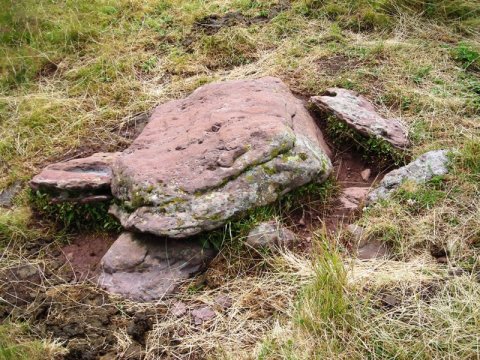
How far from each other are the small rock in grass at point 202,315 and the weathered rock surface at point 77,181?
1.07 meters

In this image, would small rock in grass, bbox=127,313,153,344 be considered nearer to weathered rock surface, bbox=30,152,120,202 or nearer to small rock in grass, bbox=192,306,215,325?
small rock in grass, bbox=192,306,215,325

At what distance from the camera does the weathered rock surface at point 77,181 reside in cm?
356

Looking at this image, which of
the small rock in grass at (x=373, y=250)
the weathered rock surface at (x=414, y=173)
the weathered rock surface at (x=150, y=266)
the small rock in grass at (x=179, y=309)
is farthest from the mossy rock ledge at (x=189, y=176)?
the small rock in grass at (x=373, y=250)

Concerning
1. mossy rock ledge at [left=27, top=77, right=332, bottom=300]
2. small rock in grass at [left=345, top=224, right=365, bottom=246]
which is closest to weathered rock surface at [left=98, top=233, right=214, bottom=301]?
mossy rock ledge at [left=27, top=77, right=332, bottom=300]

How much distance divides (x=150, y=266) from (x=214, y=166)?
73 cm

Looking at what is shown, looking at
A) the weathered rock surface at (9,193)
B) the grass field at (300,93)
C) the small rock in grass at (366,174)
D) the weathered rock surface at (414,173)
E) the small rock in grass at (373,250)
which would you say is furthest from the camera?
the weathered rock surface at (9,193)

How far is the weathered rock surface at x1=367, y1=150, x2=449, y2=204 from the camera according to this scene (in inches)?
136

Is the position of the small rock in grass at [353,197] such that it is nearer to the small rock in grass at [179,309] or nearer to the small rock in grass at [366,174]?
the small rock in grass at [366,174]

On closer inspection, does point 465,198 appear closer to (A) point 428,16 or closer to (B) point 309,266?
(B) point 309,266

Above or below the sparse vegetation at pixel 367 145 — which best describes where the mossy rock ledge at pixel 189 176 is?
above

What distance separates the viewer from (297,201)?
3480 millimetres

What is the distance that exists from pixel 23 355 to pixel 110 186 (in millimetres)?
1248

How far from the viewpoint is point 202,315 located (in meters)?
2.96

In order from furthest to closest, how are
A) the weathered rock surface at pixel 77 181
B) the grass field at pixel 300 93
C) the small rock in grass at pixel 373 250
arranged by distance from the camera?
the weathered rock surface at pixel 77 181, the small rock in grass at pixel 373 250, the grass field at pixel 300 93
